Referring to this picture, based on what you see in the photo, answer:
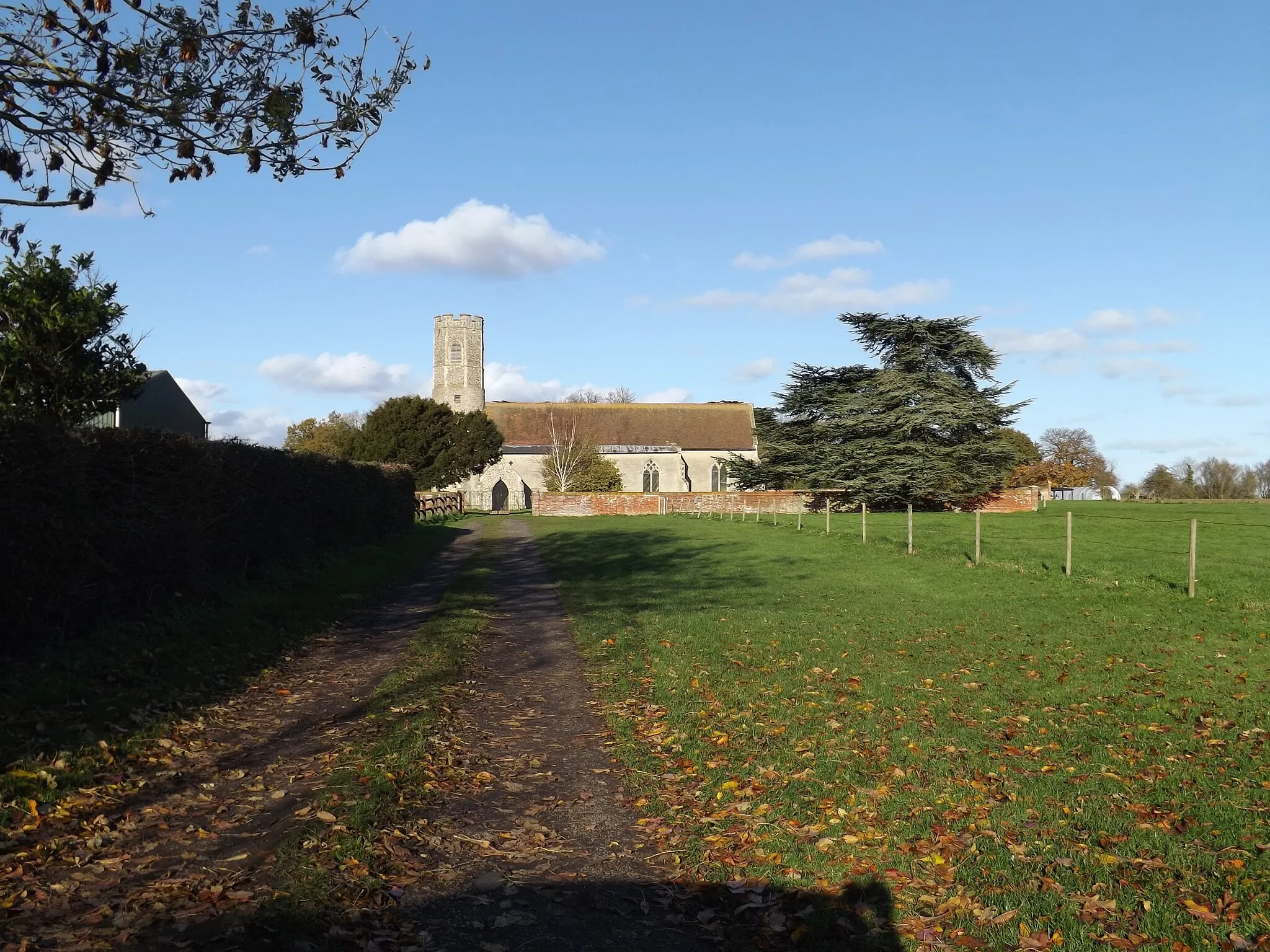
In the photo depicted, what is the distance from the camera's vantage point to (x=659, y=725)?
320 inches

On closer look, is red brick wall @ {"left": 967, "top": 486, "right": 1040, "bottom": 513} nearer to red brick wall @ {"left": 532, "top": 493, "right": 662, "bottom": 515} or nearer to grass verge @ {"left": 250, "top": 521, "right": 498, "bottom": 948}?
red brick wall @ {"left": 532, "top": 493, "right": 662, "bottom": 515}

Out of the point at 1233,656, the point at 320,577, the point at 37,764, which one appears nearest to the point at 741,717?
the point at 37,764

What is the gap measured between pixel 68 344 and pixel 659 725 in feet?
69.7

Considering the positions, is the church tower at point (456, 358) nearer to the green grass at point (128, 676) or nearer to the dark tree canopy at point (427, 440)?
the dark tree canopy at point (427, 440)

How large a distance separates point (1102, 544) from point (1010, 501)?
33666 mm

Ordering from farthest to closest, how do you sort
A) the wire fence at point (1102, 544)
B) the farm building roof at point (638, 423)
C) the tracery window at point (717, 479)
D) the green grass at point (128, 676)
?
the farm building roof at point (638, 423) → the tracery window at point (717, 479) → the wire fence at point (1102, 544) → the green grass at point (128, 676)

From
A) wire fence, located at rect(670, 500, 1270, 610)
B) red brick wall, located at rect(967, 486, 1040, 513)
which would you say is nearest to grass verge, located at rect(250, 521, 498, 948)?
wire fence, located at rect(670, 500, 1270, 610)

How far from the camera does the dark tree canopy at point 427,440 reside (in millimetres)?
63906

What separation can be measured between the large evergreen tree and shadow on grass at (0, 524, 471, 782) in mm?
45790

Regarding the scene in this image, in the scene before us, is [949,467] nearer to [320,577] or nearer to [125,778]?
[320,577]

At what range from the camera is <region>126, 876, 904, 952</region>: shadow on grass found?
14.0 ft

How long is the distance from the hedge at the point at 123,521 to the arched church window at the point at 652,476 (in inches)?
2722

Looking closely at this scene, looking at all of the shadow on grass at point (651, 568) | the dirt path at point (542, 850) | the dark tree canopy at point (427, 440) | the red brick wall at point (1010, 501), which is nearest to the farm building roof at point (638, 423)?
the dark tree canopy at point (427, 440)

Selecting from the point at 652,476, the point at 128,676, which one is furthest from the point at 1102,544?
the point at 652,476
